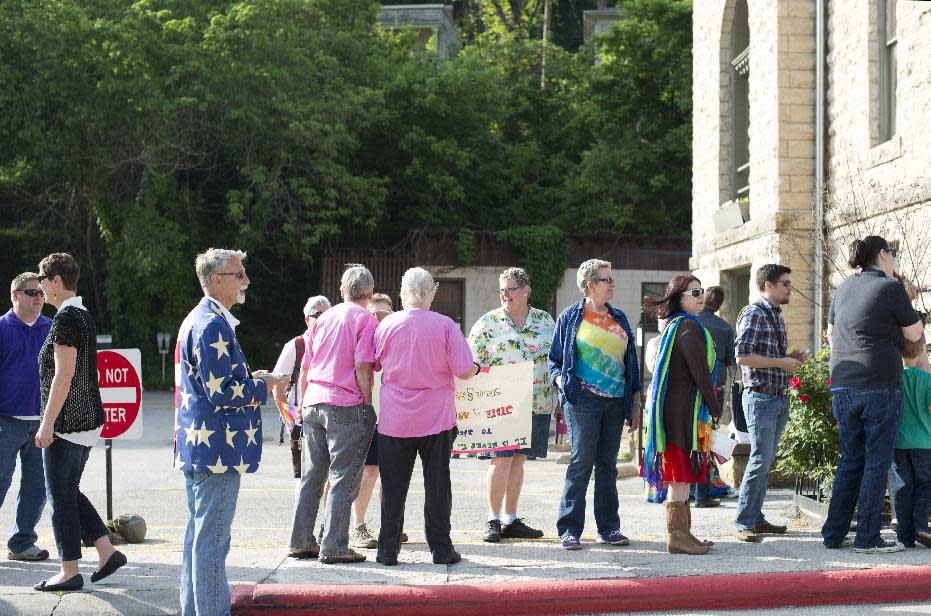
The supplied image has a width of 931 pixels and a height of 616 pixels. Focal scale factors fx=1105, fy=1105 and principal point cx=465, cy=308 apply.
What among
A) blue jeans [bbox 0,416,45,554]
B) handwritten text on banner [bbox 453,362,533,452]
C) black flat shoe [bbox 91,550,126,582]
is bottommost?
black flat shoe [bbox 91,550,126,582]

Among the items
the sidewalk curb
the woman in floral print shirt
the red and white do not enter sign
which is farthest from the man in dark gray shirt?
the red and white do not enter sign

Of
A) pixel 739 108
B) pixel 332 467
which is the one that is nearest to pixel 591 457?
pixel 332 467

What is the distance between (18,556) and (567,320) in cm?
402

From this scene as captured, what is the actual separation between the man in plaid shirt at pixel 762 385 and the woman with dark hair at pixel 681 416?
0.61m

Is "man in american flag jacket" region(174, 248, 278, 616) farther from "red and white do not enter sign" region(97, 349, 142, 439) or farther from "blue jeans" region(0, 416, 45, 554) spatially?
"red and white do not enter sign" region(97, 349, 142, 439)

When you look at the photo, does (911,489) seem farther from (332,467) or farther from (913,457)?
(332,467)

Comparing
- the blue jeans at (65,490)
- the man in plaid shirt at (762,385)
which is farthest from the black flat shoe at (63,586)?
the man in plaid shirt at (762,385)

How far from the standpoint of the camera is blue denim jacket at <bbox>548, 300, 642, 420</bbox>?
7.52 metres

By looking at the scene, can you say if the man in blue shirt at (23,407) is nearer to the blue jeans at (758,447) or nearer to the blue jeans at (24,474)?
the blue jeans at (24,474)

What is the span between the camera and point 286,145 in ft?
90.2

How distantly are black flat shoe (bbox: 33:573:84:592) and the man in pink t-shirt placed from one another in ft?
4.57

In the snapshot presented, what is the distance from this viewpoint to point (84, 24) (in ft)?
81.9

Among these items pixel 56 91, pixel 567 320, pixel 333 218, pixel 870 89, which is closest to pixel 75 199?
pixel 56 91

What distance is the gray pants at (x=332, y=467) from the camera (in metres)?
7.05
